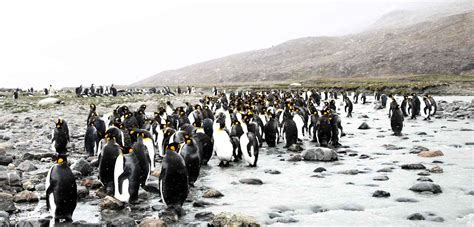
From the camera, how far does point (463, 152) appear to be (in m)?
10.7

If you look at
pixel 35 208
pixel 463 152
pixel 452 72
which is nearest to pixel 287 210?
pixel 35 208

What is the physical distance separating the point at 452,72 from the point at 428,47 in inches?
581

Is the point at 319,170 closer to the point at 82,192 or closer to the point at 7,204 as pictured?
the point at 82,192

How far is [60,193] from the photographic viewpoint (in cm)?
578

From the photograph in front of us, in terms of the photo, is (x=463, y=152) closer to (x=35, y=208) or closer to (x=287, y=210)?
(x=287, y=210)

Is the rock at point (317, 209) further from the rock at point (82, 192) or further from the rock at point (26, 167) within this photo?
the rock at point (26, 167)

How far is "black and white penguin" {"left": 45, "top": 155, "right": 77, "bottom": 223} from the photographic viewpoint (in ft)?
19.0

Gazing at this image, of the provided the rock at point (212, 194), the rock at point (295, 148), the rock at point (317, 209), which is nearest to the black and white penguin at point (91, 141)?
the rock at point (212, 194)

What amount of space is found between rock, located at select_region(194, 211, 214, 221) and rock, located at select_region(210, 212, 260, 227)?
318 millimetres

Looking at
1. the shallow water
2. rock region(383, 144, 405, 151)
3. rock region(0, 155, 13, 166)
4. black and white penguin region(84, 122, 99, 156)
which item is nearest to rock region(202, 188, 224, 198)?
the shallow water

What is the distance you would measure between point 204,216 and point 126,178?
1370 mm

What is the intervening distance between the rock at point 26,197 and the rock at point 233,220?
298 cm

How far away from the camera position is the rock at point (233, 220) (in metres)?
5.48

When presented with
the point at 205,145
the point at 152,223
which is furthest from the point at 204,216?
the point at 205,145
